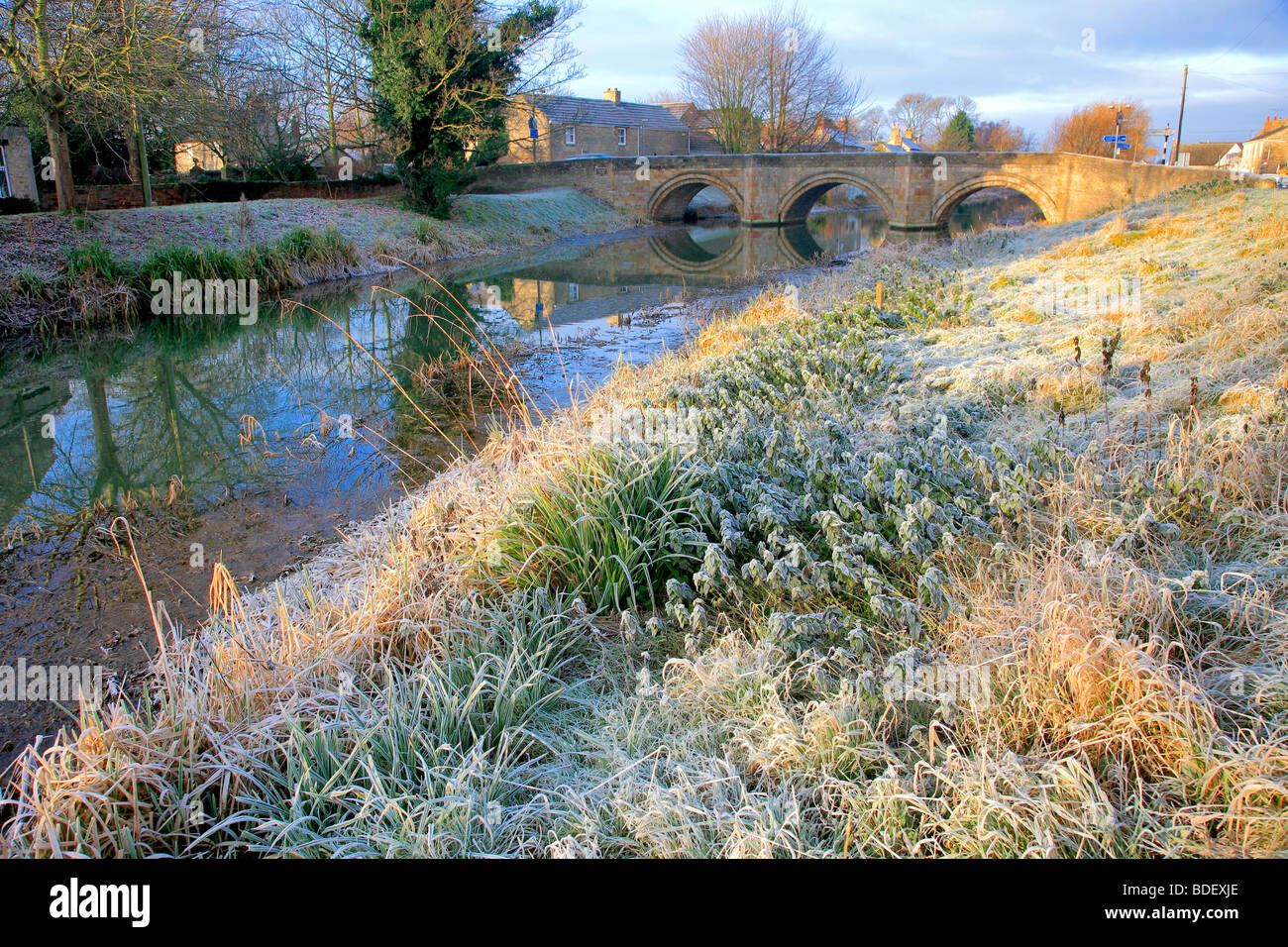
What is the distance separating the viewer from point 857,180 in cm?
3038

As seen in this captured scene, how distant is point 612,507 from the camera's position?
3680 mm

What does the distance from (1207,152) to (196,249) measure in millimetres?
63902

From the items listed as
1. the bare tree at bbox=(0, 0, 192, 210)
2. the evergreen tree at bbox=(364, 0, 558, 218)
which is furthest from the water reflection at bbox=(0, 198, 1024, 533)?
the evergreen tree at bbox=(364, 0, 558, 218)

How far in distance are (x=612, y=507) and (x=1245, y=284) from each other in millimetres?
5768

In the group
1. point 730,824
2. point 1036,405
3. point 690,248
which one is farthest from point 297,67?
point 730,824

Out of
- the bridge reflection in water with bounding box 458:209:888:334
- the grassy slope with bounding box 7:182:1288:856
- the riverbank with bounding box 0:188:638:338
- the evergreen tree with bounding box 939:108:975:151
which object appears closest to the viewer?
the grassy slope with bounding box 7:182:1288:856

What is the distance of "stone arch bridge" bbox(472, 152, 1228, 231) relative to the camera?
24656 millimetres

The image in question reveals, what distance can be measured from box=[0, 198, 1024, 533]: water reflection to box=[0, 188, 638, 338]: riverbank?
0.86m

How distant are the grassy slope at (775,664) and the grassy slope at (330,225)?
39.0ft

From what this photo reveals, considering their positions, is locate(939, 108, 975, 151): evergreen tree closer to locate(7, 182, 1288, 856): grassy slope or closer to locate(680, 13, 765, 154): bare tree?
locate(680, 13, 765, 154): bare tree

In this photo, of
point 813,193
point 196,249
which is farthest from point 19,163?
point 813,193

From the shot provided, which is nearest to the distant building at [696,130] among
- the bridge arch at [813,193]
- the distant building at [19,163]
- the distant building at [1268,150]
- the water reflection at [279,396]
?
the bridge arch at [813,193]

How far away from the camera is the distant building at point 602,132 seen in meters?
47.8
